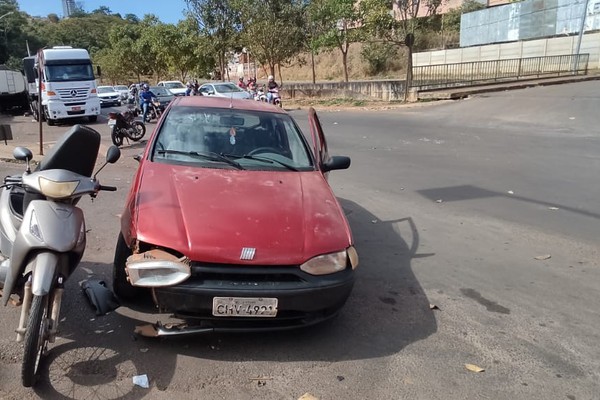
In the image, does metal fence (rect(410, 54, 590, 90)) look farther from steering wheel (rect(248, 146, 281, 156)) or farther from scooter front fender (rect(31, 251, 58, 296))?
scooter front fender (rect(31, 251, 58, 296))

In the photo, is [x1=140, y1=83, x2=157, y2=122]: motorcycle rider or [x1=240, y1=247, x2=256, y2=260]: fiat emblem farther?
[x1=140, y1=83, x2=157, y2=122]: motorcycle rider

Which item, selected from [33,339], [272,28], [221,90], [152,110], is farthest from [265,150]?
[272,28]

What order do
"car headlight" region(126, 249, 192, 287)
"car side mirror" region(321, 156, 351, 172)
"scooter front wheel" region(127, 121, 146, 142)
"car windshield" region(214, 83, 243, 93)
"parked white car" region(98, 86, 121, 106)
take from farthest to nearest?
1. "parked white car" region(98, 86, 121, 106)
2. "car windshield" region(214, 83, 243, 93)
3. "scooter front wheel" region(127, 121, 146, 142)
4. "car side mirror" region(321, 156, 351, 172)
5. "car headlight" region(126, 249, 192, 287)

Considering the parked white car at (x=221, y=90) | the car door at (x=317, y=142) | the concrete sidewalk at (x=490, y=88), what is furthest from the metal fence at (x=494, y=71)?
the car door at (x=317, y=142)

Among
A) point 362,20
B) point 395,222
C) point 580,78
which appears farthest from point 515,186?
point 362,20

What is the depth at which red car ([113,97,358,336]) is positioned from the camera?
128 inches

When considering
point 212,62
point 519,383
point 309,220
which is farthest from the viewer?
point 212,62

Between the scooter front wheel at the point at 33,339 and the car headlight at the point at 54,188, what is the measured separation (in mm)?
627

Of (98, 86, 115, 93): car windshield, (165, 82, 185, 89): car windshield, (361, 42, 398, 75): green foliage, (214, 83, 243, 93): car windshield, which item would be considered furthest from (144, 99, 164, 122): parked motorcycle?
(361, 42, 398, 75): green foliage

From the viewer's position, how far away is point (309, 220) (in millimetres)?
3734

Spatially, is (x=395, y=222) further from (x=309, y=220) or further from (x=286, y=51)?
(x=286, y=51)

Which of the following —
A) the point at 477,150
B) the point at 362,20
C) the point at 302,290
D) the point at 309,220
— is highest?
the point at 362,20

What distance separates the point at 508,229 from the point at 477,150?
629cm

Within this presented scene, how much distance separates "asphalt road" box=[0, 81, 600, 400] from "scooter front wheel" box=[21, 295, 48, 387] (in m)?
0.12
